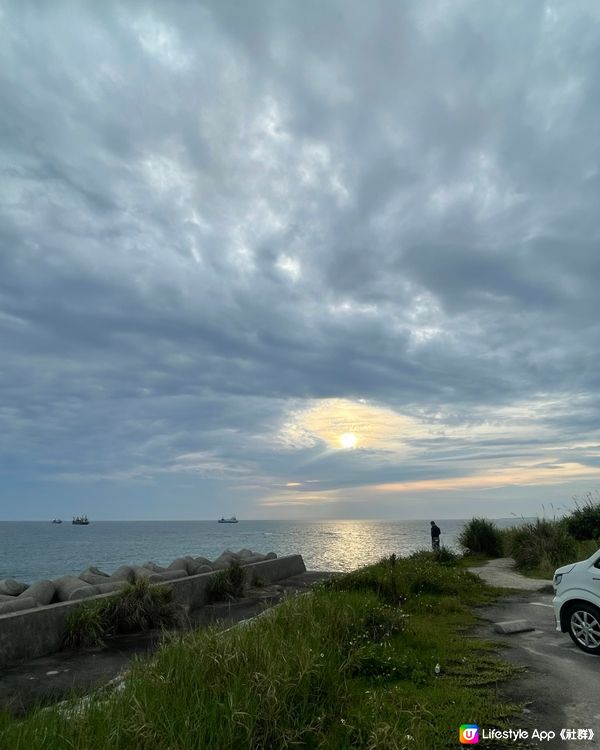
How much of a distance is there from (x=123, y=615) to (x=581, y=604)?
752cm

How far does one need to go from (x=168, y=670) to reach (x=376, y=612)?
15.0 ft

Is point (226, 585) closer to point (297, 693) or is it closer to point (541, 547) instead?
point (297, 693)

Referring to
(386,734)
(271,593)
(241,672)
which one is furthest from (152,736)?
(271,593)

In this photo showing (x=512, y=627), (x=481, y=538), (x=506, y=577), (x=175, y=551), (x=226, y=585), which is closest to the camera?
(x=512, y=627)

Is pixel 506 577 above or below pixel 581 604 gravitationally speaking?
below

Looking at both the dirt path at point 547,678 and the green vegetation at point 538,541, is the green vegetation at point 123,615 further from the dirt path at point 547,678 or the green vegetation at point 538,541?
the green vegetation at point 538,541

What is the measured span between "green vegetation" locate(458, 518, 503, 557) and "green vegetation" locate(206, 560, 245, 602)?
15.3 meters

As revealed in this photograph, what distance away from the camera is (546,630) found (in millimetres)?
9641

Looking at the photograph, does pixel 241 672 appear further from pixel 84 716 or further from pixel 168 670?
pixel 84 716

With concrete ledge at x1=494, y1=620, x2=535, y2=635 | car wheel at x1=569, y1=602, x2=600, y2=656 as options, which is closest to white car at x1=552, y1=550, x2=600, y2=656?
car wheel at x1=569, y1=602, x2=600, y2=656

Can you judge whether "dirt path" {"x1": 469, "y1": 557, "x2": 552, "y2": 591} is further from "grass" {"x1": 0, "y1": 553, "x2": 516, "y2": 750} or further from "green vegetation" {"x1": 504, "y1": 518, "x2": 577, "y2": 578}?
"grass" {"x1": 0, "y1": 553, "x2": 516, "y2": 750}

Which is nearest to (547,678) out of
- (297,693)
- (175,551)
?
(297,693)

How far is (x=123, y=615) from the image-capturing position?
9.45 metres

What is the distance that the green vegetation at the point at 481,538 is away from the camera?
25172 mm
